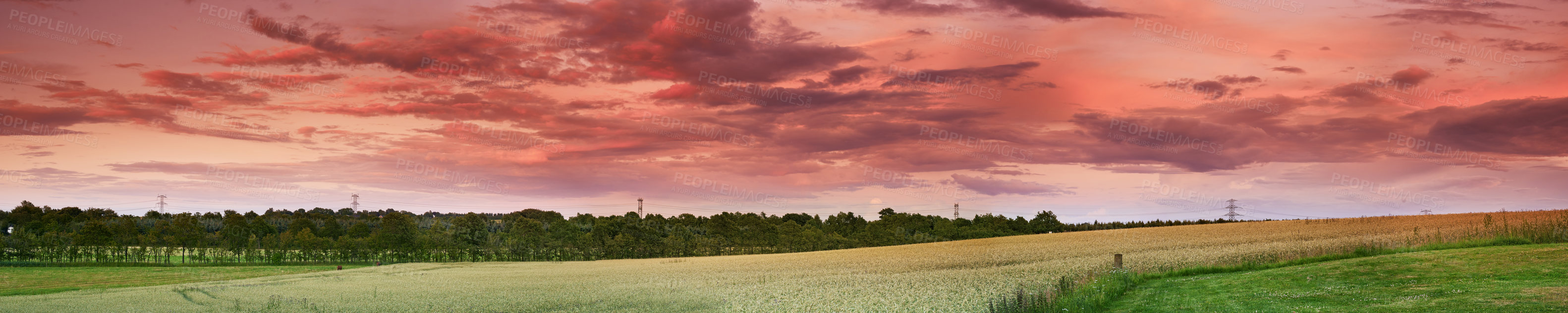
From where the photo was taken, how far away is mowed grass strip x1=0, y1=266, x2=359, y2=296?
65.8 metres

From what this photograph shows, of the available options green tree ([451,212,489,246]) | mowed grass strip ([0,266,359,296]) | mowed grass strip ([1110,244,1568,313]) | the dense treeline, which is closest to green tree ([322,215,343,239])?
the dense treeline

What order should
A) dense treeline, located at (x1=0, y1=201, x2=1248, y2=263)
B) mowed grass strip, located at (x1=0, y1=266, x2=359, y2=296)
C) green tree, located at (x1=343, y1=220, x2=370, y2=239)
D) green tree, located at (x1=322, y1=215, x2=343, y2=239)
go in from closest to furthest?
mowed grass strip, located at (x1=0, y1=266, x2=359, y2=296) → dense treeline, located at (x1=0, y1=201, x2=1248, y2=263) → green tree, located at (x1=343, y1=220, x2=370, y2=239) → green tree, located at (x1=322, y1=215, x2=343, y2=239)

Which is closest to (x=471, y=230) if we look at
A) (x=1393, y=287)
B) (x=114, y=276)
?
(x=114, y=276)

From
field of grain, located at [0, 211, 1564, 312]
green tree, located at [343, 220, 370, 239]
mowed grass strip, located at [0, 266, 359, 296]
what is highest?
green tree, located at [343, 220, 370, 239]

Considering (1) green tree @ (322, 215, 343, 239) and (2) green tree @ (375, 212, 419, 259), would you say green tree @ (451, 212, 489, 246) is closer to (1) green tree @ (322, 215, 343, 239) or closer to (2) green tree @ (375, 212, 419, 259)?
(2) green tree @ (375, 212, 419, 259)

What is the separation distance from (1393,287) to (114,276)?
12032cm

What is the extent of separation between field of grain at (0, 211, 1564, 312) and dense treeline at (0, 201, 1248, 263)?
7105cm

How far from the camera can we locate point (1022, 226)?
5709 inches

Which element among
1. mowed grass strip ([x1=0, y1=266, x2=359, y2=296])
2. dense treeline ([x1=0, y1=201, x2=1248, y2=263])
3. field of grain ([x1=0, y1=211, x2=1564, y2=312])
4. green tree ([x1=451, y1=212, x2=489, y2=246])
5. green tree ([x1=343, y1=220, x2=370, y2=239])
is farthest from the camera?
green tree ([x1=343, y1=220, x2=370, y2=239])

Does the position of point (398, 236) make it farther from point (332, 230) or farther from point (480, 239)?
point (332, 230)

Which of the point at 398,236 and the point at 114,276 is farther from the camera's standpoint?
the point at 398,236

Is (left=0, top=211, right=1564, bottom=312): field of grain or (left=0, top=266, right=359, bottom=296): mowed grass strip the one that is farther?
(left=0, top=266, right=359, bottom=296): mowed grass strip

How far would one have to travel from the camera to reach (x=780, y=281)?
39.4m

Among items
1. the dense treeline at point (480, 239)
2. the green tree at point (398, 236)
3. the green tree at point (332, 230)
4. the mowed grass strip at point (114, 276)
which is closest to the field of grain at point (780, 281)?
the mowed grass strip at point (114, 276)
